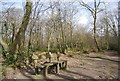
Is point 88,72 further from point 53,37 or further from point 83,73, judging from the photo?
point 53,37

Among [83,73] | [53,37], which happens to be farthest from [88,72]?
[53,37]

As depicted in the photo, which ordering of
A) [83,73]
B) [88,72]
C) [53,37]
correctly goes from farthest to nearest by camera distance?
1. [53,37]
2. [88,72]
3. [83,73]

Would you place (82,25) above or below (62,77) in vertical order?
above

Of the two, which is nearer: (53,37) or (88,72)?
(88,72)

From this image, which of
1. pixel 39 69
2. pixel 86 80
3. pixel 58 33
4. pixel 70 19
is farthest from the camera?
pixel 70 19

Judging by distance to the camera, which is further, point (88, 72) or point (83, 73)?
point (88, 72)

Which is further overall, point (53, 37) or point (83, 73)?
point (53, 37)

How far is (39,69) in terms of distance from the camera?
583 centimetres

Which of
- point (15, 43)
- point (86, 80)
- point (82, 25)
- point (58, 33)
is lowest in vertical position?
point (86, 80)

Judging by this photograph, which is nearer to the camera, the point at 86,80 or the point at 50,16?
the point at 86,80

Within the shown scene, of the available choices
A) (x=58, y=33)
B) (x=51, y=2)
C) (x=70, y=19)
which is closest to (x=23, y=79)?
(x=51, y=2)

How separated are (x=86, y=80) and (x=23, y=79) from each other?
2.38 meters

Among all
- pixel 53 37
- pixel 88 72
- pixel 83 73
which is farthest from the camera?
pixel 53 37

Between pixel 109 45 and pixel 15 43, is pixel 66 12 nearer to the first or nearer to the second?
pixel 109 45
